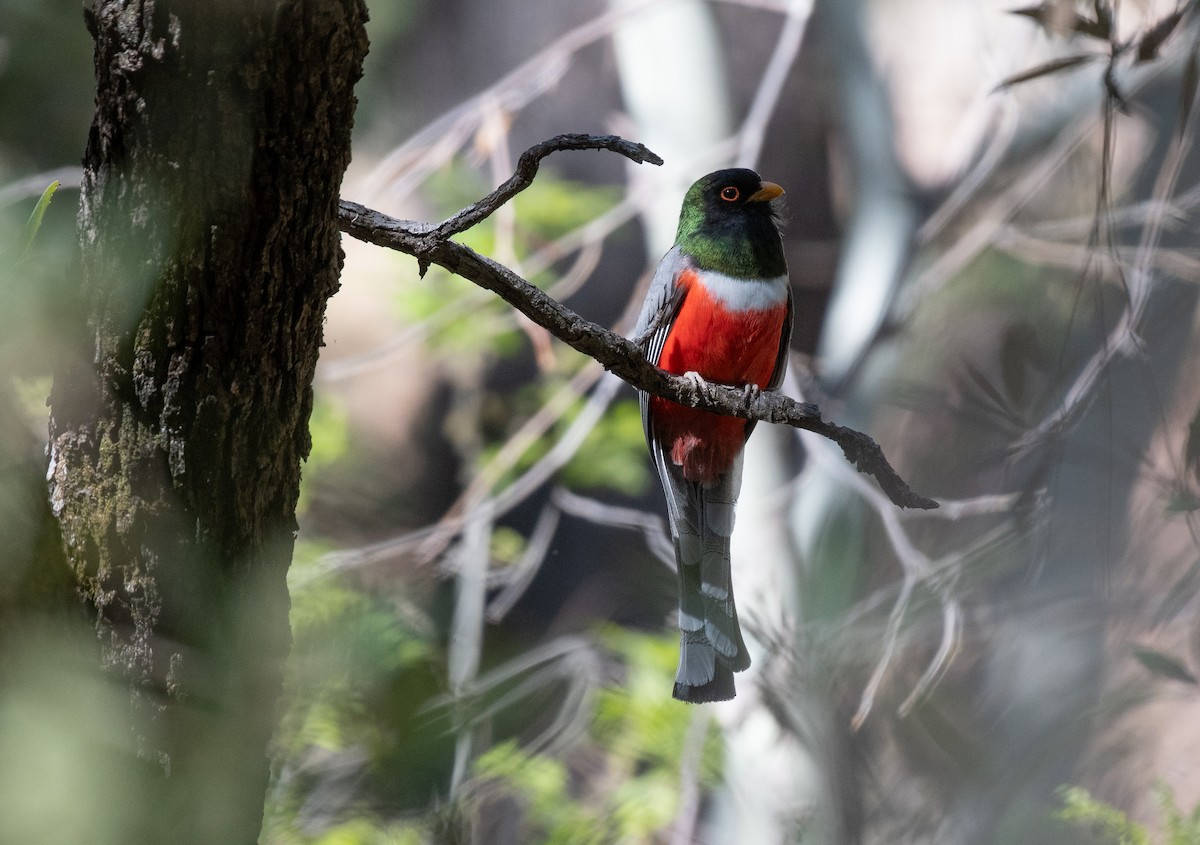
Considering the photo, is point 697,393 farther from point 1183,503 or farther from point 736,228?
point 1183,503

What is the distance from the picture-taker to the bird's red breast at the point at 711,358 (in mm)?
1628

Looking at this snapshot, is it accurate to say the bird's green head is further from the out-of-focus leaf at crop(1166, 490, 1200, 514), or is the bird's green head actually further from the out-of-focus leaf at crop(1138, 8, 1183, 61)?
the out-of-focus leaf at crop(1166, 490, 1200, 514)

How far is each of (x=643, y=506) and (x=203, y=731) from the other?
2.35 metres

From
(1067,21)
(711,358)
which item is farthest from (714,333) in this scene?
(1067,21)

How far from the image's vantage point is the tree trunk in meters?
0.71

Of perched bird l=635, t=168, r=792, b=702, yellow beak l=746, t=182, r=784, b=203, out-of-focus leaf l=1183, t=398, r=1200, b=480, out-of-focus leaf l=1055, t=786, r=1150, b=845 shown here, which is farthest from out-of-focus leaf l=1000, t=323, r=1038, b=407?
out-of-focus leaf l=1055, t=786, r=1150, b=845

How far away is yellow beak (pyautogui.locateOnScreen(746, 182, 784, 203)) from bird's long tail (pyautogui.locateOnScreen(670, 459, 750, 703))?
1.52 ft

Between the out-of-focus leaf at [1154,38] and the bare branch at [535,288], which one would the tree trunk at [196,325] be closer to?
the bare branch at [535,288]

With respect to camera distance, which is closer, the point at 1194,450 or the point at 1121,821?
the point at 1194,450

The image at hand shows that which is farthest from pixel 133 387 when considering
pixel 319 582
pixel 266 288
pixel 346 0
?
pixel 346 0

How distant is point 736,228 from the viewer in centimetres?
168

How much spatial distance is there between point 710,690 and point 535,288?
0.64 meters

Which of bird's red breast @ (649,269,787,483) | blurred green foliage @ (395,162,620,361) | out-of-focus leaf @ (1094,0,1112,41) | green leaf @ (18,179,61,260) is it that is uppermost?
blurred green foliage @ (395,162,620,361)

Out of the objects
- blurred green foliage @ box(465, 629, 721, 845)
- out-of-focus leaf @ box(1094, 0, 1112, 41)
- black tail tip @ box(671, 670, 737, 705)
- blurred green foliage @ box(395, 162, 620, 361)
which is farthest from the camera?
blurred green foliage @ box(395, 162, 620, 361)
